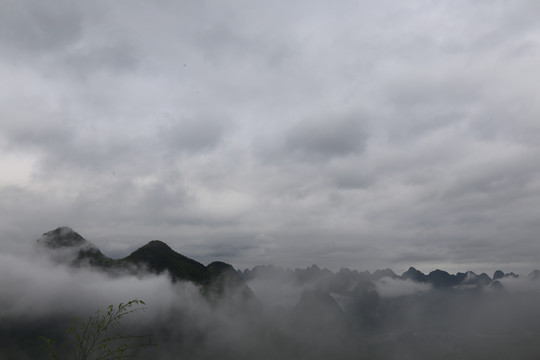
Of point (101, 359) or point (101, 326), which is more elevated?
point (101, 326)

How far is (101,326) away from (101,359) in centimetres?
120

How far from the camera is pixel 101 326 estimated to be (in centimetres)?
1476

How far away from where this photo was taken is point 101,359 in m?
14.2
